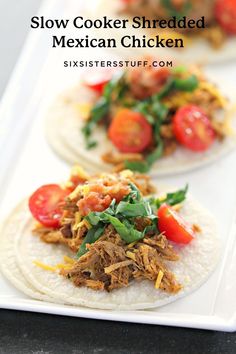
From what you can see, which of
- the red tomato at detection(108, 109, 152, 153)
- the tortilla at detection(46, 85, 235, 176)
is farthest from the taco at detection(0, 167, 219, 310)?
the red tomato at detection(108, 109, 152, 153)

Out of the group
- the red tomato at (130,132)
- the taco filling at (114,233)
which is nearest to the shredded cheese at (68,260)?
the taco filling at (114,233)

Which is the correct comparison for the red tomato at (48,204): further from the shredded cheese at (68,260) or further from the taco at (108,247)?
the shredded cheese at (68,260)

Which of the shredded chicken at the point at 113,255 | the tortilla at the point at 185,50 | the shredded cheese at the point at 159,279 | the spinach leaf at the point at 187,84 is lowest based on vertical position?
the shredded cheese at the point at 159,279

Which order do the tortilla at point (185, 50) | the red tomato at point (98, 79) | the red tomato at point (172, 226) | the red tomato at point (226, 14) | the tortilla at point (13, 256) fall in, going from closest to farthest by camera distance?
the tortilla at point (13, 256)
the red tomato at point (172, 226)
the red tomato at point (98, 79)
the tortilla at point (185, 50)
the red tomato at point (226, 14)

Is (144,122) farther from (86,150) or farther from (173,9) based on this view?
(173,9)

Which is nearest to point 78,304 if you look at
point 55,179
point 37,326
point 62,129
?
point 37,326

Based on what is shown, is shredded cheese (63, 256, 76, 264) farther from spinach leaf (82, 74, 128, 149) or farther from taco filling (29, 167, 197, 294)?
spinach leaf (82, 74, 128, 149)
